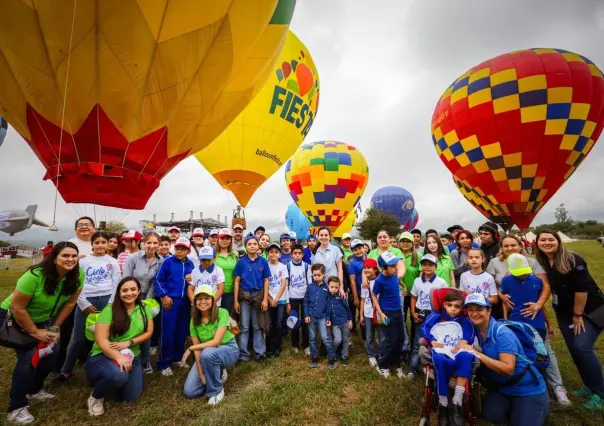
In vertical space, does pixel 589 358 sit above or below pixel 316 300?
below

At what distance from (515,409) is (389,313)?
5.16 ft

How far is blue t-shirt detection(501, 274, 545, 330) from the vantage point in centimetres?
335

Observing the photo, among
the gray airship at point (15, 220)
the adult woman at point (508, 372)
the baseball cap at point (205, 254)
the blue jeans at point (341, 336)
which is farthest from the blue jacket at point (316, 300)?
the gray airship at point (15, 220)

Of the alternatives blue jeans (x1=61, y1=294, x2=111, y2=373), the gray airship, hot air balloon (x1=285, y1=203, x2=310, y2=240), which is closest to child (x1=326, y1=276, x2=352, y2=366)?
blue jeans (x1=61, y1=294, x2=111, y2=373)

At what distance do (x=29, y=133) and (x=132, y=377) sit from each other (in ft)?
12.8

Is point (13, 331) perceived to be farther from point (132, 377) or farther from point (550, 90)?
point (550, 90)

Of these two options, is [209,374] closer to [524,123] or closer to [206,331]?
[206,331]

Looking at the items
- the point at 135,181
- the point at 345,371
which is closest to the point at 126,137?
the point at 135,181

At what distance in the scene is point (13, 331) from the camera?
9.39 feet

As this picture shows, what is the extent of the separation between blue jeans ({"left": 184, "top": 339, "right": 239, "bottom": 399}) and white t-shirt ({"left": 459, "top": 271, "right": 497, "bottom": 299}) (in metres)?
3.26

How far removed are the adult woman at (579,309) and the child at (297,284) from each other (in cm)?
331

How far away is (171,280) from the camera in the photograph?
166 inches

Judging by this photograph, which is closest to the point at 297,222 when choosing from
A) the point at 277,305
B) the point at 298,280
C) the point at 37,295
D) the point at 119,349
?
the point at 298,280

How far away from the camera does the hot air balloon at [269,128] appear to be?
9.89 m
